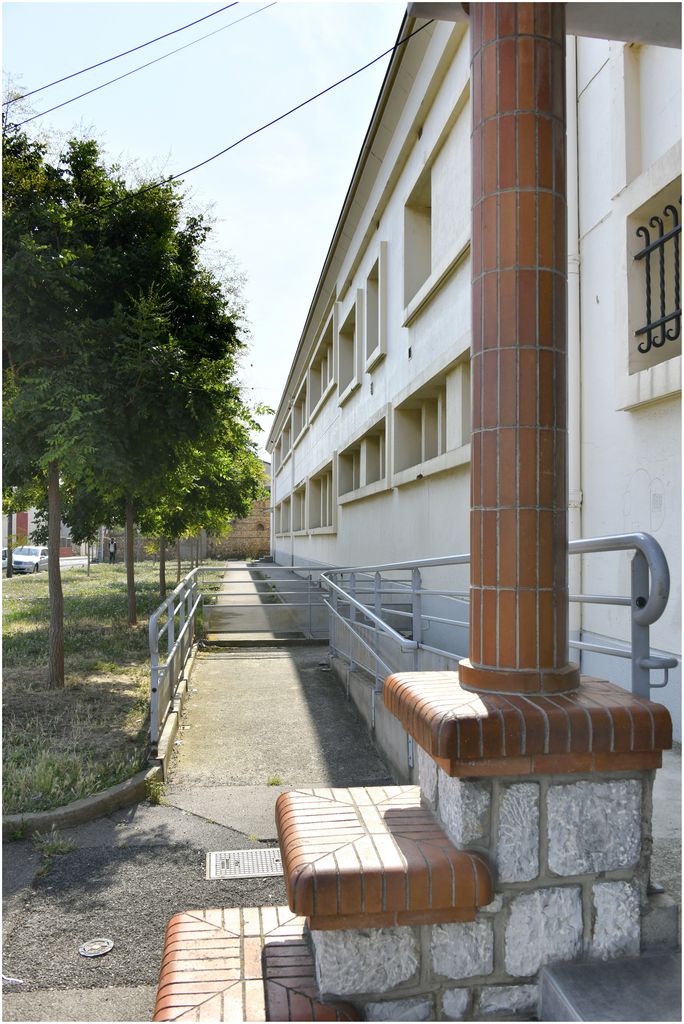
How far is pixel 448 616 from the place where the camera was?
8750mm

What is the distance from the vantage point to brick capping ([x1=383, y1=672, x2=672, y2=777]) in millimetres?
1965

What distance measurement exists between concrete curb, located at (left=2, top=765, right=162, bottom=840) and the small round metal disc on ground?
133 centimetres

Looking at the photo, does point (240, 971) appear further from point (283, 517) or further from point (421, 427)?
point (283, 517)

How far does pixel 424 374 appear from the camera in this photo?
30.8 ft

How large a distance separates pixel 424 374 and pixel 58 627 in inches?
204

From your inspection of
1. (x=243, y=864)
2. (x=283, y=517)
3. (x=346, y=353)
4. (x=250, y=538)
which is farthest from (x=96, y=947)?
(x=250, y=538)

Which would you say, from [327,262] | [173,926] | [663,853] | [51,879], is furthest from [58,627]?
[327,262]

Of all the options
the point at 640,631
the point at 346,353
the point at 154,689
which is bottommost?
the point at 154,689

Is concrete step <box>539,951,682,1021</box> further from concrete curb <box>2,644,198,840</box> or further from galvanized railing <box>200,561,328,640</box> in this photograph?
galvanized railing <box>200,561,328,640</box>

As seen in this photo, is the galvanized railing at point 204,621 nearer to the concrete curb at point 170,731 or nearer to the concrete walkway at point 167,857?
the concrete curb at point 170,731

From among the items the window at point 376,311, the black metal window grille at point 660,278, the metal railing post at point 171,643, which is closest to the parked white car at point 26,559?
the window at point 376,311

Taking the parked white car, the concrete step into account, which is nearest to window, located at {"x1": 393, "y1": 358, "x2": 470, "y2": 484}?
the concrete step

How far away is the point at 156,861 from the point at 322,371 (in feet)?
64.7

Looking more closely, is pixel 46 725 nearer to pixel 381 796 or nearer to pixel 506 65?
pixel 381 796
